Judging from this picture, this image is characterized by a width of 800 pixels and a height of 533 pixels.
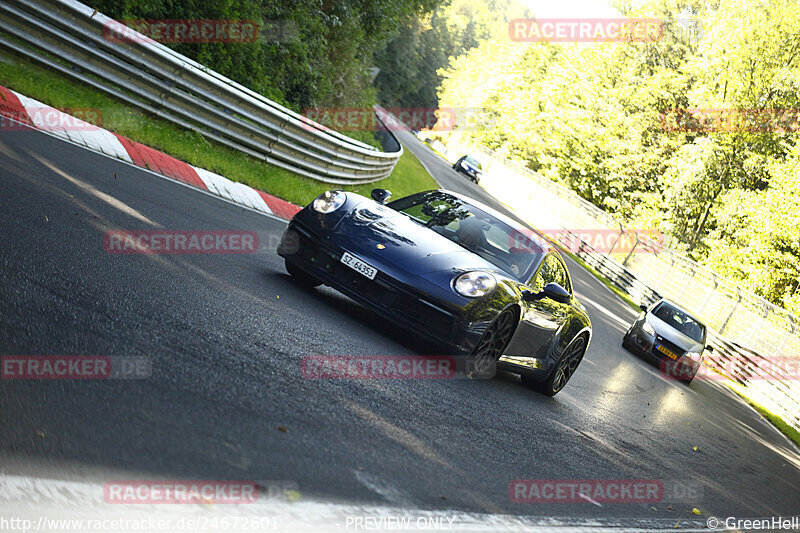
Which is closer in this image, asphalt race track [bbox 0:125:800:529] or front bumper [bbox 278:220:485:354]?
asphalt race track [bbox 0:125:800:529]

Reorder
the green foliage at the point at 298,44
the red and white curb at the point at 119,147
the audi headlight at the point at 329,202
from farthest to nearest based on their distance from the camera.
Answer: the green foliage at the point at 298,44, the red and white curb at the point at 119,147, the audi headlight at the point at 329,202

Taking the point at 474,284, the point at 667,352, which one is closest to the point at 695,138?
the point at 667,352

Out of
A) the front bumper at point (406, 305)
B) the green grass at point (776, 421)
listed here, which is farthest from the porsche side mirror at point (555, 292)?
the green grass at point (776, 421)

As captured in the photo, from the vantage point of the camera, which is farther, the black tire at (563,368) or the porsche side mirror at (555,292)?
the black tire at (563,368)

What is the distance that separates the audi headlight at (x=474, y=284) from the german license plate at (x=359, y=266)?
0.66 m

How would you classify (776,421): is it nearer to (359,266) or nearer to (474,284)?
(474,284)

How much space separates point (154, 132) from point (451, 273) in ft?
22.1

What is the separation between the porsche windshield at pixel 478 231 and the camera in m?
6.93

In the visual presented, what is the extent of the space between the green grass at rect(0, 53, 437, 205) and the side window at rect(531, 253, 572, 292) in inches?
233

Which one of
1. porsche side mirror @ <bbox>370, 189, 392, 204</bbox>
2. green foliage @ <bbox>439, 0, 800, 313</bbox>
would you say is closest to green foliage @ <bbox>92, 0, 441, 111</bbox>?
porsche side mirror @ <bbox>370, 189, 392, 204</bbox>

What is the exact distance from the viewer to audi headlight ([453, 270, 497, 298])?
6.05 metres

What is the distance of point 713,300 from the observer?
26.2 metres

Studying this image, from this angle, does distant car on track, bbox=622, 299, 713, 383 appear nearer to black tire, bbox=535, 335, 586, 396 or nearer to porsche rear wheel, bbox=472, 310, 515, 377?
black tire, bbox=535, 335, 586, 396

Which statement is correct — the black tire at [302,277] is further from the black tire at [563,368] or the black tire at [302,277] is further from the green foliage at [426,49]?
the green foliage at [426,49]
